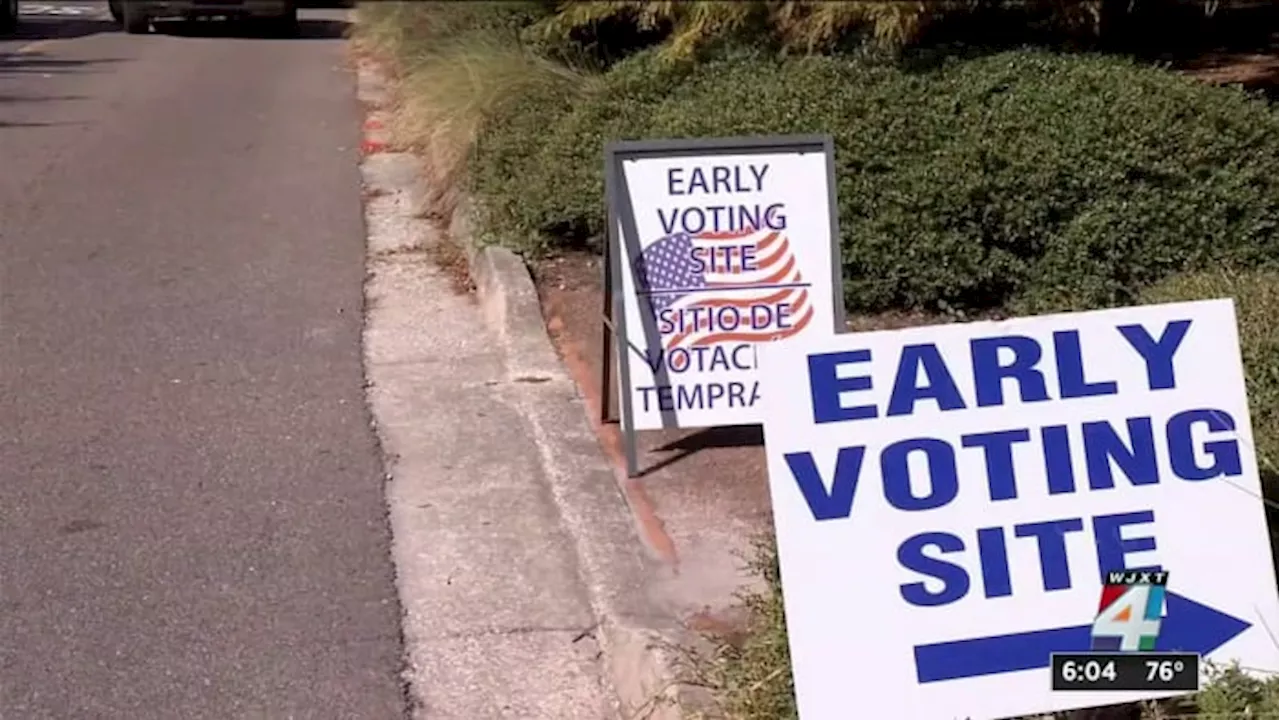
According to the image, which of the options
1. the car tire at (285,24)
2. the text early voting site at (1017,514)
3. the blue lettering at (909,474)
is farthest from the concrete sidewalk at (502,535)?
the car tire at (285,24)

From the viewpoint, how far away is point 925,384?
3840mm

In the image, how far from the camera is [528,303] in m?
8.23

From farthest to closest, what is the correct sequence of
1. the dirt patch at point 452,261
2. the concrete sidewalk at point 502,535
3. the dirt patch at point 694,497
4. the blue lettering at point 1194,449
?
the dirt patch at point 452,261
the dirt patch at point 694,497
the concrete sidewalk at point 502,535
the blue lettering at point 1194,449

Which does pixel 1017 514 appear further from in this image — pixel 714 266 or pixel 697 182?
pixel 697 182

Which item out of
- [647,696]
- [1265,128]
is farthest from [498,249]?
[647,696]

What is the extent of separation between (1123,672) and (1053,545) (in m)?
0.29

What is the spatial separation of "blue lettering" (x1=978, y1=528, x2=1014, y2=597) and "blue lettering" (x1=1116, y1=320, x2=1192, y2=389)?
492 mm

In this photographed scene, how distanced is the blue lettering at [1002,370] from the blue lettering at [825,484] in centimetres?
33

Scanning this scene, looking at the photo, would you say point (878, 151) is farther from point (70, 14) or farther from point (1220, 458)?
point (70, 14)

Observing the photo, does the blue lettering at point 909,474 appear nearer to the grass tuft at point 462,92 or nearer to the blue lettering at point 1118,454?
the blue lettering at point 1118,454

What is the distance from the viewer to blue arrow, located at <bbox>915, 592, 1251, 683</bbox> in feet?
12.2

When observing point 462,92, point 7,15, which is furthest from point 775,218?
point 7,15

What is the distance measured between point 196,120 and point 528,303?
9143 millimetres

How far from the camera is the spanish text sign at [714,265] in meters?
6.11
